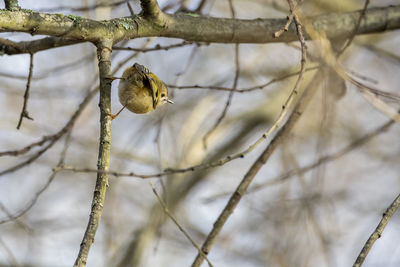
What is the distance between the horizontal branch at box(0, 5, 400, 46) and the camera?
1919 millimetres

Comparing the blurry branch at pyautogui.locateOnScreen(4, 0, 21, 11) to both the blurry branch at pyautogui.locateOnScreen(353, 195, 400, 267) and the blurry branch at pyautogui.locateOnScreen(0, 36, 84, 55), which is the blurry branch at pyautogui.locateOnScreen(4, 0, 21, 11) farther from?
the blurry branch at pyautogui.locateOnScreen(353, 195, 400, 267)

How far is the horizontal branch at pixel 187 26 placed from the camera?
1919mm

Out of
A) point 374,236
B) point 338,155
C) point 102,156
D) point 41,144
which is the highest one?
point 41,144

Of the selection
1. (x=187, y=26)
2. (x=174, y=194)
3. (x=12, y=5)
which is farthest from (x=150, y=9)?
(x=174, y=194)

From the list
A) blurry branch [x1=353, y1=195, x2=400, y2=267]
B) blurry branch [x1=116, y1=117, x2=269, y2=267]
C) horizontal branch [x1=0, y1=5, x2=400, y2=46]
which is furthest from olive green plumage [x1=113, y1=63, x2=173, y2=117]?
blurry branch [x1=116, y1=117, x2=269, y2=267]

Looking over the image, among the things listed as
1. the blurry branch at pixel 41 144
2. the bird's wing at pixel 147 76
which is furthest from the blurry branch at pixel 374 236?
the blurry branch at pixel 41 144

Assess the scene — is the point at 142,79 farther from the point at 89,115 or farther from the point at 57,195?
the point at 57,195

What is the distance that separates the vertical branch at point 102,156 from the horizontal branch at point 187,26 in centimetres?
12

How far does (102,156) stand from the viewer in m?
1.72

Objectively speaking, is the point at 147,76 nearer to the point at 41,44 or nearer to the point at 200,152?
the point at 41,44

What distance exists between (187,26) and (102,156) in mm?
1066

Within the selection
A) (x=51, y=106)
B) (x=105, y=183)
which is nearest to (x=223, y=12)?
(x=51, y=106)

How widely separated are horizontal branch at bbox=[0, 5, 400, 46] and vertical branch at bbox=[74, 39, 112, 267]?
0.12 m

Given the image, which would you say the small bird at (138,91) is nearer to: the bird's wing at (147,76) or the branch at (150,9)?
the bird's wing at (147,76)
